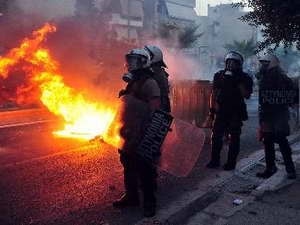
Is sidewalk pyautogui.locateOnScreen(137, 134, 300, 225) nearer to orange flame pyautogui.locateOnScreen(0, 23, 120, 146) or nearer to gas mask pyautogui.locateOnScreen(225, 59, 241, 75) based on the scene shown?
gas mask pyautogui.locateOnScreen(225, 59, 241, 75)

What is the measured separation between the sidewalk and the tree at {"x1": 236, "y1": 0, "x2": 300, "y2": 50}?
208 centimetres

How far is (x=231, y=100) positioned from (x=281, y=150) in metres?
1.05

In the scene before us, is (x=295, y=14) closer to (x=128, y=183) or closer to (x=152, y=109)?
(x=152, y=109)

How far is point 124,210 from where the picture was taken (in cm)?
499

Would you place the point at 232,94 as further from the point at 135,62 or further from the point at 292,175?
the point at 135,62

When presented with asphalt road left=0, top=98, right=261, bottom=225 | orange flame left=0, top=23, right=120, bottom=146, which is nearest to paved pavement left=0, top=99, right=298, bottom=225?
asphalt road left=0, top=98, right=261, bottom=225

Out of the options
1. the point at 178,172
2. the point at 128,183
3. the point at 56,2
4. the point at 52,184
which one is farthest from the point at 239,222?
the point at 56,2

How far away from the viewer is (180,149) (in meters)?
5.44

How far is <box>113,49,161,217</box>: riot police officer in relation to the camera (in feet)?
15.4

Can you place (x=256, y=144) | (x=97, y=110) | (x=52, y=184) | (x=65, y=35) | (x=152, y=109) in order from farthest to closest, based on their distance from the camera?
(x=65, y=35)
(x=97, y=110)
(x=256, y=144)
(x=52, y=184)
(x=152, y=109)

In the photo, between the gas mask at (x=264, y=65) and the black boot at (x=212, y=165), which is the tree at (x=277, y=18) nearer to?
the gas mask at (x=264, y=65)

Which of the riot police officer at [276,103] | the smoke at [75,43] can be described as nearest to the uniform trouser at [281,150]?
the riot police officer at [276,103]

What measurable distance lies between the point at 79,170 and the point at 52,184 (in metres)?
0.84

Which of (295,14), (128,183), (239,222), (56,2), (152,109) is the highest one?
(56,2)
